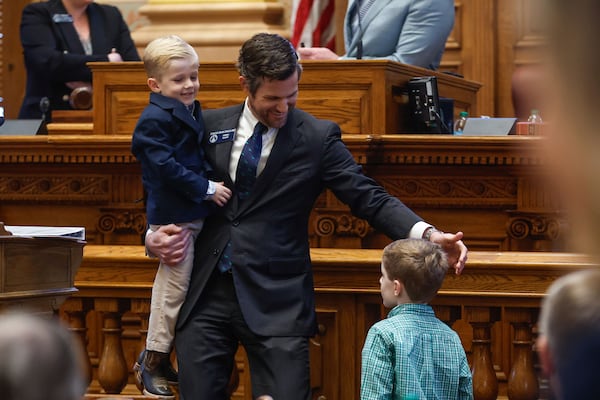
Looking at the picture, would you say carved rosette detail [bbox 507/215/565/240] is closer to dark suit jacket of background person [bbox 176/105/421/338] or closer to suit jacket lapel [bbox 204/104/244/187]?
dark suit jacket of background person [bbox 176/105/421/338]

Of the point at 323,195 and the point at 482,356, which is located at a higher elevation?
the point at 323,195

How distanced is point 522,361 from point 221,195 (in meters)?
1.17

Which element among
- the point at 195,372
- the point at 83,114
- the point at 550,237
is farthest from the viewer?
the point at 83,114

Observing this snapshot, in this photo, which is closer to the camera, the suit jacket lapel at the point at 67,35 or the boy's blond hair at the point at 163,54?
the boy's blond hair at the point at 163,54

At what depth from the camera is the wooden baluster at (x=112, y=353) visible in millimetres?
3910

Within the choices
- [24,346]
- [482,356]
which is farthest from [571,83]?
[482,356]

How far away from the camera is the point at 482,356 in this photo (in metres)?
3.75

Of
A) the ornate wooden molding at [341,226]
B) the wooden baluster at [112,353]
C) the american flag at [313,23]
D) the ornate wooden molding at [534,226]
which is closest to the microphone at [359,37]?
the ornate wooden molding at [341,226]

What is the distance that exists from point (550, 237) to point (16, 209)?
2.68 m

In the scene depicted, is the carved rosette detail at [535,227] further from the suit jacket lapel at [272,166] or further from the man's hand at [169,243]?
the man's hand at [169,243]

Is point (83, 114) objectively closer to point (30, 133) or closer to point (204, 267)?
point (30, 133)

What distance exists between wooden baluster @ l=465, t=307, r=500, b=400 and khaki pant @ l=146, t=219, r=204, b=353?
38.4 inches

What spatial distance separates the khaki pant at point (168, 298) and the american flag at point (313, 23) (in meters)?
5.25

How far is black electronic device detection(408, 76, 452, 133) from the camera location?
5.41 m
